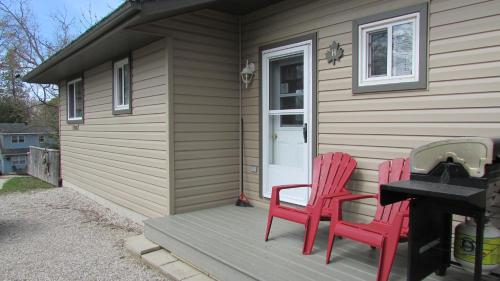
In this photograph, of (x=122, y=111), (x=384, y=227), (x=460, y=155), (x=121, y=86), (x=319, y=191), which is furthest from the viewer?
(x=121, y=86)

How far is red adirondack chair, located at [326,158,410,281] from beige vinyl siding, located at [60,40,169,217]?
7.49ft

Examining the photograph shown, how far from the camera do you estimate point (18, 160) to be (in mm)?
19797

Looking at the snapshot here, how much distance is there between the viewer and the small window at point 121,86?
18.3 feet

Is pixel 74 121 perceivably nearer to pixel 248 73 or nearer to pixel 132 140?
pixel 132 140

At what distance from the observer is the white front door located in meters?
4.07

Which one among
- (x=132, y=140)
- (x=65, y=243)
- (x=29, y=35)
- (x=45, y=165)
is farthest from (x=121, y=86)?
(x=29, y=35)

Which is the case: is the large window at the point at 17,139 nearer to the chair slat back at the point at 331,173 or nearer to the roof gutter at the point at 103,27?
the roof gutter at the point at 103,27

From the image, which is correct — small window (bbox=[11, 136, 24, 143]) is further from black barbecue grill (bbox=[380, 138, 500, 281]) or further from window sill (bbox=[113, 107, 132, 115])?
black barbecue grill (bbox=[380, 138, 500, 281])

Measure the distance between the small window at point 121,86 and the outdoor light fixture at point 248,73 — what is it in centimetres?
180

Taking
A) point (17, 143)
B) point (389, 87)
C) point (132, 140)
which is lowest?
point (17, 143)

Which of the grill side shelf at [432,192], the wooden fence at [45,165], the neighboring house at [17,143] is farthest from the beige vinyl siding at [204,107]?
the neighboring house at [17,143]

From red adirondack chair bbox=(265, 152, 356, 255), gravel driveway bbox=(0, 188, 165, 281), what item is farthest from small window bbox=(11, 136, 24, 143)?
red adirondack chair bbox=(265, 152, 356, 255)

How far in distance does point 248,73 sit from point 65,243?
303 cm

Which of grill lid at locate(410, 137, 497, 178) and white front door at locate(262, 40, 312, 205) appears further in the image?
white front door at locate(262, 40, 312, 205)
